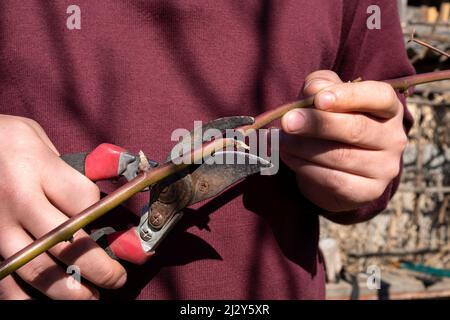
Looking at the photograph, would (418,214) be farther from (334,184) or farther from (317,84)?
(317,84)

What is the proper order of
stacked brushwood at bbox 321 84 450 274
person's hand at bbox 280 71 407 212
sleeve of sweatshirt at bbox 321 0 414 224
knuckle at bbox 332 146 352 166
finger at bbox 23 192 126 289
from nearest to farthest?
finger at bbox 23 192 126 289
person's hand at bbox 280 71 407 212
knuckle at bbox 332 146 352 166
sleeve of sweatshirt at bbox 321 0 414 224
stacked brushwood at bbox 321 84 450 274

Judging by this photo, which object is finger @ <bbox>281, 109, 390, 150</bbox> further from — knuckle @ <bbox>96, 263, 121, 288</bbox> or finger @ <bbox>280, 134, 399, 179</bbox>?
knuckle @ <bbox>96, 263, 121, 288</bbox>

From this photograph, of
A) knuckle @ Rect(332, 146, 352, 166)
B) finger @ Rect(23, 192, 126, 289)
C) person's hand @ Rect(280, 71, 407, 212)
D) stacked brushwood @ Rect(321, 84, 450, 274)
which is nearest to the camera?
finger @ Rect(23, 192, 126, 289)

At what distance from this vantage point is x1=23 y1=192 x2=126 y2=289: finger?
0.83 m

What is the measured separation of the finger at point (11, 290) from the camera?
0.91m

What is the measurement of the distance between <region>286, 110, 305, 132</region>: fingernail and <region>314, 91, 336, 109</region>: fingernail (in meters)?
0.04

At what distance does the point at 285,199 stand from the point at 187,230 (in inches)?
12.0

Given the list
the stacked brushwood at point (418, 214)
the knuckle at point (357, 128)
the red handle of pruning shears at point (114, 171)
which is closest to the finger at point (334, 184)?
the knuckle at point (357, 128)

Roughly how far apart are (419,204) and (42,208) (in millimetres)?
5924

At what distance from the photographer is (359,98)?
0.94 m

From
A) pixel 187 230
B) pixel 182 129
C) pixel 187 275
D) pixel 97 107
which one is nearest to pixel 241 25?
pixel 182 129

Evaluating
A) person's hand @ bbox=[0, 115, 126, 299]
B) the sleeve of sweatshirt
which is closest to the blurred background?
the sleeve of sweatshirt

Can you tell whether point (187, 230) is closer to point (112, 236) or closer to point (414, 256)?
point (112, 236)

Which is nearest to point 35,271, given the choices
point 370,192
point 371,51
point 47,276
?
point 47,276
